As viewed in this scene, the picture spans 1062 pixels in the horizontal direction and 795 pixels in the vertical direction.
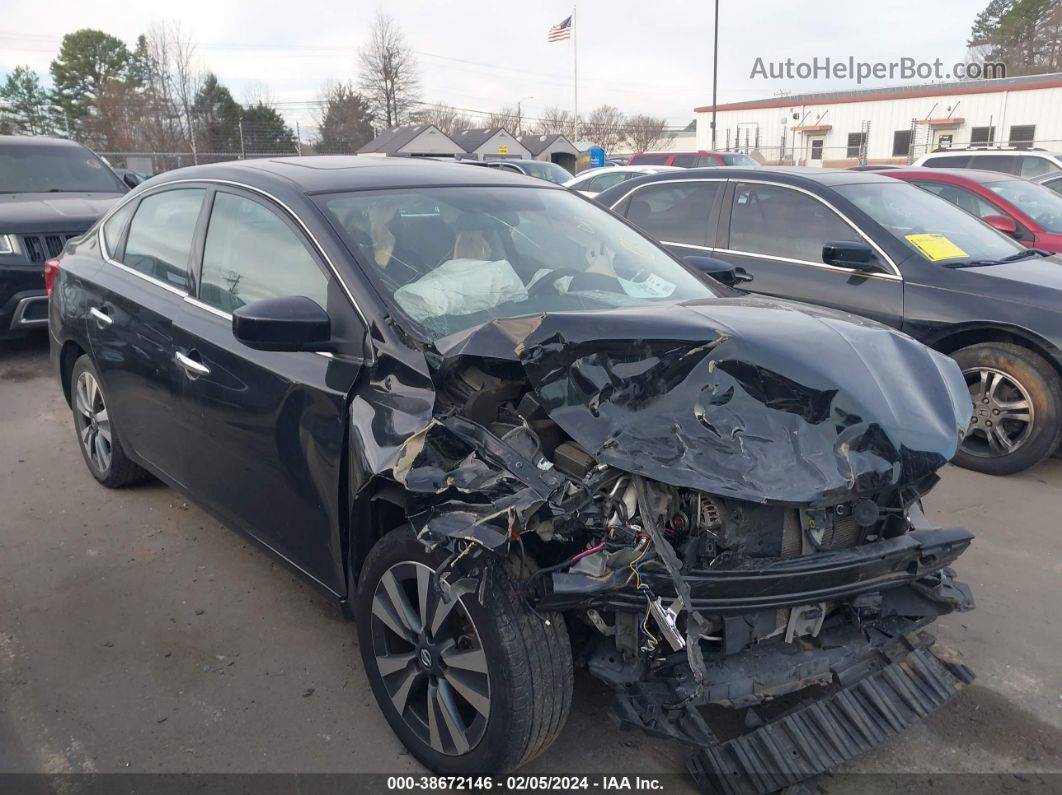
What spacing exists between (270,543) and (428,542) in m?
1.18

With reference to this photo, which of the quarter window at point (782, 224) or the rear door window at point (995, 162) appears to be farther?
the rear door window at point (995, 162)

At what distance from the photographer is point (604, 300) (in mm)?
3080

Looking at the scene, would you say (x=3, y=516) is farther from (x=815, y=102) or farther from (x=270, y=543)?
(x=815, y=102)

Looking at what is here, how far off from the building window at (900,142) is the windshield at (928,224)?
44654 millimetres

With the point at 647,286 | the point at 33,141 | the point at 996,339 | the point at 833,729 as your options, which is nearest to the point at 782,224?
the point at 996,339

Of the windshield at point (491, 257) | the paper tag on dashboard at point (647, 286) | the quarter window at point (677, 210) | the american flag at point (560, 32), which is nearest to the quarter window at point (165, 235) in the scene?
the windshield at point (491, 257)

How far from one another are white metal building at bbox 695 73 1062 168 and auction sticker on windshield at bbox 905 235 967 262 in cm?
3579

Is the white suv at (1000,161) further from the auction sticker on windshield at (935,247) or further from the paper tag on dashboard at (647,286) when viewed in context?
the paper tag on dashboard at (647,286)

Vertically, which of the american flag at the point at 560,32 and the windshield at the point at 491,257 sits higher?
the american flag at the point at 560,32

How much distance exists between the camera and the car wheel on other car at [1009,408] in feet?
15.2

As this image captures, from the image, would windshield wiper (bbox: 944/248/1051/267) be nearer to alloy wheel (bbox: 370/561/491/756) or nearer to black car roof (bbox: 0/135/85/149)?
alloy wheel (bbox: 370/561/491/756)

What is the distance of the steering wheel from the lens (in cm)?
305

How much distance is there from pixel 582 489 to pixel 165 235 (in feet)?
8.65

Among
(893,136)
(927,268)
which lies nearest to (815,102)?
(893,136)
